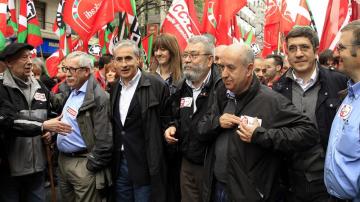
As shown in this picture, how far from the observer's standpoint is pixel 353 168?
102 inches

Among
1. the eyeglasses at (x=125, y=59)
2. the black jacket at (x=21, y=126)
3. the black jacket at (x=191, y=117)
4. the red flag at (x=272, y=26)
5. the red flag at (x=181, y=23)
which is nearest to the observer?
the black jacket at (x=191, y=117)

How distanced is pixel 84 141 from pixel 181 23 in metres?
3.94

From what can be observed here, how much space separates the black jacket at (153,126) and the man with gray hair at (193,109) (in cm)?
16

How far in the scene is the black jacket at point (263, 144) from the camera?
2943 mm

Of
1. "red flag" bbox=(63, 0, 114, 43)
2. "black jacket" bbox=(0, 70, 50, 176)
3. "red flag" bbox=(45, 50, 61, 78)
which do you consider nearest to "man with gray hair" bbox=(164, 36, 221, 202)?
"black jacket" bbox=(0, 70, 50, 176)

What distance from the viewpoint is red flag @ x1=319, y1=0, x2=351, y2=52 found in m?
5.98

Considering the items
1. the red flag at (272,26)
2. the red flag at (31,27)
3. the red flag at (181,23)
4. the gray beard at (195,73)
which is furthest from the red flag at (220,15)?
the gray beard at (195,73)

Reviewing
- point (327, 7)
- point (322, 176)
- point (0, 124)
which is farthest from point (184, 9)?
point (322, 176)

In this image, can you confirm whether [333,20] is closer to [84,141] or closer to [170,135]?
[170,135]

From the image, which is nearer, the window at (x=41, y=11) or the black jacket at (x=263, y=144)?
the black jacket at (x=263, y=144)

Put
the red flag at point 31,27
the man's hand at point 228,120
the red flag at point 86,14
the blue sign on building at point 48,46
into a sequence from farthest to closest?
1. the blue sign on building at point 48,46
2. the red flag at point 31,27
3. the red flag at point 86,14
4. the man's hand at point 228,120

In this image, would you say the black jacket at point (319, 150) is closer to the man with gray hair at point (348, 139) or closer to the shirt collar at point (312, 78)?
the shirt collar at point (312, 78)

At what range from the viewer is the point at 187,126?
4055 millimetres

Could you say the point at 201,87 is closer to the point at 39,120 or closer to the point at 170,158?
the point at 170,158
